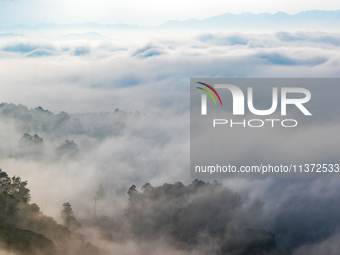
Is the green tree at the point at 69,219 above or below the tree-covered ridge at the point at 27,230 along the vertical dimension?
below

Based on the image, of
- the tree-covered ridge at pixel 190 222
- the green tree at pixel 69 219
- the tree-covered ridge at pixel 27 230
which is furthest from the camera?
the tree-covered ridge at pixel 190 222

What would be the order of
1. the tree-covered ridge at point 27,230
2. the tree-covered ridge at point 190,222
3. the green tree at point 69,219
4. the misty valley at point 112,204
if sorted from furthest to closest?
the tree-covered ridge at point 190,222 < the green tree at point 69,219 < the misty valley at point 112,204 < the tree-covered ridge at point 27,230

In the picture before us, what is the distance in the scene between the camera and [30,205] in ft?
55.0

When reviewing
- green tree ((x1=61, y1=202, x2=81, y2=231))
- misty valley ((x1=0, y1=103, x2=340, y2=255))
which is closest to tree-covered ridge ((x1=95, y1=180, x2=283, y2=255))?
misty valley ((x1=0, y1=103, x2=340, y2=255))

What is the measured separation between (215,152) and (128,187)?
996 centimetres

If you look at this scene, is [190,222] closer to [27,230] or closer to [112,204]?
[112,204]

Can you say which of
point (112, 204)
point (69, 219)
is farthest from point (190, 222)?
point (69, 219)

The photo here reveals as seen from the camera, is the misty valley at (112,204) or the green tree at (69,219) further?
the green tree at (69,219)

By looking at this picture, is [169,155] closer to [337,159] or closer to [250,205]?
[250,205]

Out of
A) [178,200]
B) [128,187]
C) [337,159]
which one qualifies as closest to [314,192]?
[337,159]

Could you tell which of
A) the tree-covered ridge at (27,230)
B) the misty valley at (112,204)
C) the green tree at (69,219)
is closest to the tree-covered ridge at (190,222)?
the misty valley at (112,204)

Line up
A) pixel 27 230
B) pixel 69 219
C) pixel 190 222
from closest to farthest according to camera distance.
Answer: pixel 27 230
pixel 69 219
pixel 190 222

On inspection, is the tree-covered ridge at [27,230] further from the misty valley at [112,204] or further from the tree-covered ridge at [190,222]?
the tree-covered ridge at [190,222]

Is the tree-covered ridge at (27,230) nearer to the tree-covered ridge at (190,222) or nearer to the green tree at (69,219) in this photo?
the green tree at (69,219)
